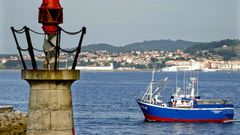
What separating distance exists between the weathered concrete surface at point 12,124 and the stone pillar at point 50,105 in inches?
953

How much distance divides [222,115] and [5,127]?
3608 cm

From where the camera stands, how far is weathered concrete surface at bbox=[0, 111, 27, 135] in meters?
35.9

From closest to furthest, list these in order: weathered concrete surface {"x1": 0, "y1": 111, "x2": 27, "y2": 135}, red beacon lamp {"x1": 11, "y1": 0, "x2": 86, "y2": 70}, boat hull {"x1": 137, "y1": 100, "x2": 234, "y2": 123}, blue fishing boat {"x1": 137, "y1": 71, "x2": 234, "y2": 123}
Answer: red beacon lamp {"x1": 11, "y1": 0, "x2": 86, "y2": 70}, weathered concrete surface {"x1": 0, "y1": 111, "x2": 27, "y2": 135}, blue fishing boat {"x1": 137, "y1": 71, "x2": 234, "y2": 123}, boat hull {"x1": 137, "y1": 100, "x2": 234, "y2": 123}

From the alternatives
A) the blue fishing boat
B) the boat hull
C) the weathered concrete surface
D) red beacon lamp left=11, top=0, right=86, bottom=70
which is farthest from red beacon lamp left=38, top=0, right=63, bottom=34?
the boat hull

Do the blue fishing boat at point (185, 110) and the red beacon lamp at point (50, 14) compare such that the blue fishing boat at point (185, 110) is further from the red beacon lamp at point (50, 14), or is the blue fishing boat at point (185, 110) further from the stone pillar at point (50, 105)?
the red beacon lamp at point (50, 14)

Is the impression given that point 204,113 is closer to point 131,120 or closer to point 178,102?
point 178,102

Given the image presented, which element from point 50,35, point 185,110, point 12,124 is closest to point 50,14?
point 50,35

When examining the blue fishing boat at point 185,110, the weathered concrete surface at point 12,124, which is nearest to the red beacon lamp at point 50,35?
the weathered concrete surface at point 12,124

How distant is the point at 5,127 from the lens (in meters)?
37.5

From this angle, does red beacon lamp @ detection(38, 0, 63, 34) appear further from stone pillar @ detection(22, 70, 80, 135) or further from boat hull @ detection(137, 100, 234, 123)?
boat hull @ detection(137, 100, 234, 123)

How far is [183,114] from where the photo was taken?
68250 mm

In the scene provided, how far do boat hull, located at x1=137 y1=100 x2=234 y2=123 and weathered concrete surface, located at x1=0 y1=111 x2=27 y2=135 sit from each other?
91.8 ft

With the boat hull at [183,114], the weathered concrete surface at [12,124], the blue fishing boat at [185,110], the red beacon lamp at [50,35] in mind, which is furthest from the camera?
the boat hull at [183,114]

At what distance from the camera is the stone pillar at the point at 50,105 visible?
10750 mm
